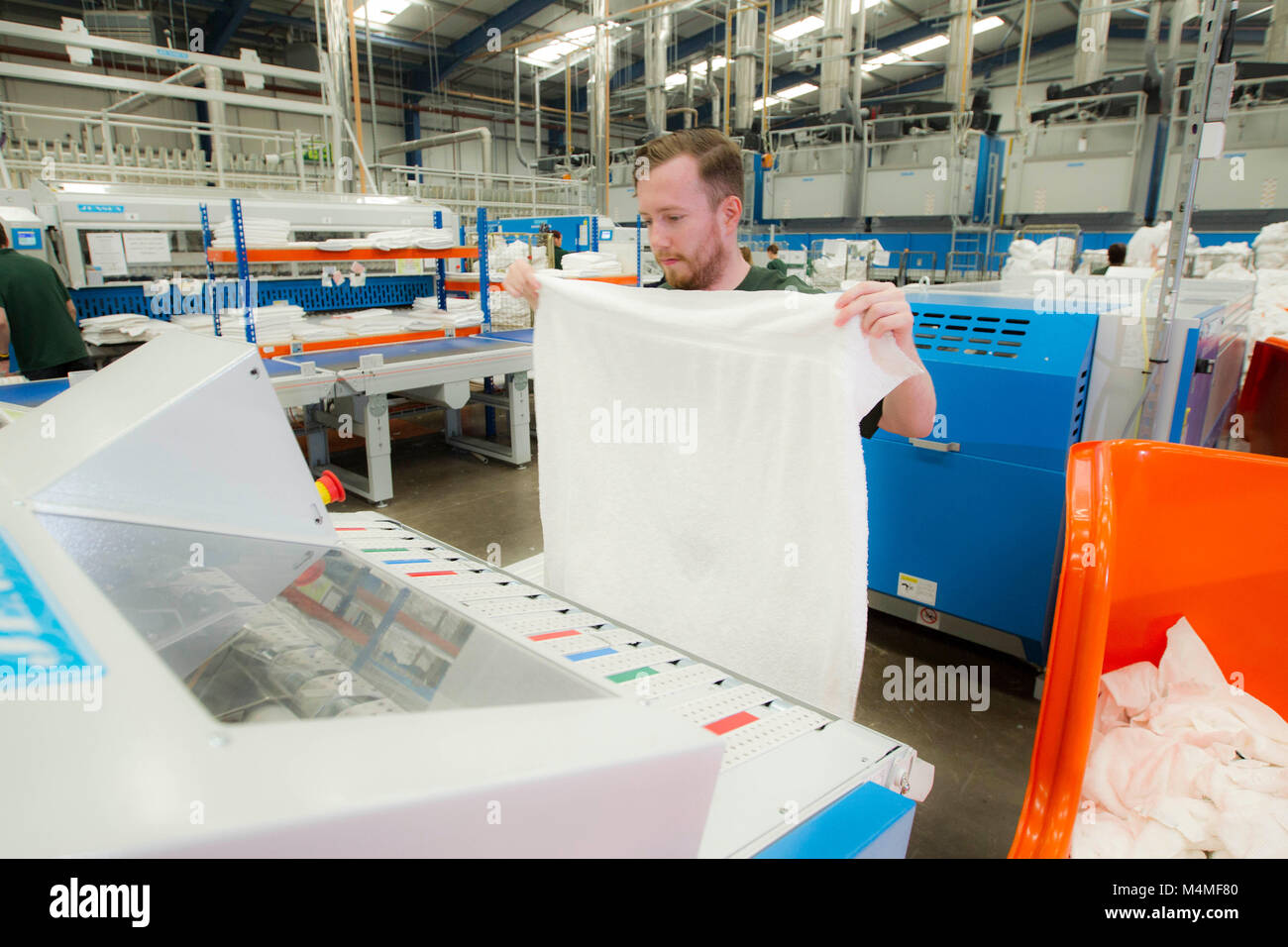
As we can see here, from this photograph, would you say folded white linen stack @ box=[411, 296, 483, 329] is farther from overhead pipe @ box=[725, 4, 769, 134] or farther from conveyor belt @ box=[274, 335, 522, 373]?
overhead pipe @ box=[725, 4, 769, 134]

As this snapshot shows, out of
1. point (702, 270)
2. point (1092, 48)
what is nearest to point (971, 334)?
point (702, 270)

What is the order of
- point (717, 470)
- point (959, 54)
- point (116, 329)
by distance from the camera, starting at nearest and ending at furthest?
point (717, 470), point (116, 329), point (959, 54)

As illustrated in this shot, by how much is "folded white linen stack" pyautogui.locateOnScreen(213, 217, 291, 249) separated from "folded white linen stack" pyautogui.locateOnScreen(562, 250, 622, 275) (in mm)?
2095

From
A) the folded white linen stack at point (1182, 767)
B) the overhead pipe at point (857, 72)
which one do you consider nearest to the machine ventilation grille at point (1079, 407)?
the folded white linen stack at point (1182, 767)

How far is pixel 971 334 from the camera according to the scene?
252cm

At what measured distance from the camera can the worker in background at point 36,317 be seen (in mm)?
3555

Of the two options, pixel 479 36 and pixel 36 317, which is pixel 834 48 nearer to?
pixel 479 36

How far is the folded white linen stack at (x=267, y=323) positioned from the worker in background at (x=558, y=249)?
8.67 ft

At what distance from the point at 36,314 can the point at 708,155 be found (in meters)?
3.66

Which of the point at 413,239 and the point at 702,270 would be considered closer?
the point at 702,270

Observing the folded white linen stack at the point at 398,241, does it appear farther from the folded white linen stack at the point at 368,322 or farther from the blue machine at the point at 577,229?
the blue machine at the point at 577,229
